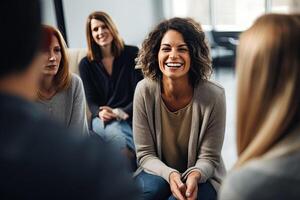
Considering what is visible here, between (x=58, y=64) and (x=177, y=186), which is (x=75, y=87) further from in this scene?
(x=177, y=186)

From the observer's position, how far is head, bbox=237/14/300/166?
0.75m

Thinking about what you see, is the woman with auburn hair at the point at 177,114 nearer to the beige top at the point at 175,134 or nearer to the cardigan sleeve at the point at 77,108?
the beige top at the point at 175,134

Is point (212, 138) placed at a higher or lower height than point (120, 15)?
lower

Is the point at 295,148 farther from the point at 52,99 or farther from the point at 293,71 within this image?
the point at 52,99

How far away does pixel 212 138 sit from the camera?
160 cm

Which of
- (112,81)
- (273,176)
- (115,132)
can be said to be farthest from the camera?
(112,81)

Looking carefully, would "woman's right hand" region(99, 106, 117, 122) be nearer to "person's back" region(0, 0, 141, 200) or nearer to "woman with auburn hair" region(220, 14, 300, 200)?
"woman with auburn hair" region(220, 14, 300, 200)

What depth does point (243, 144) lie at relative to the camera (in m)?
0.89

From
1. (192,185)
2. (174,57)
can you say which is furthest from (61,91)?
(192,185)

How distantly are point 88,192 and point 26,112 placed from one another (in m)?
0.15

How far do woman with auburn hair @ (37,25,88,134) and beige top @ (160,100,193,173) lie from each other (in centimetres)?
47

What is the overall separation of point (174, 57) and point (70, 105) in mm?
614

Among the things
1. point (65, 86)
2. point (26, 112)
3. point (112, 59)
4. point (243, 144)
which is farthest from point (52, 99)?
point (26, 112)

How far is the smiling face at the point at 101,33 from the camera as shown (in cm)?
230
